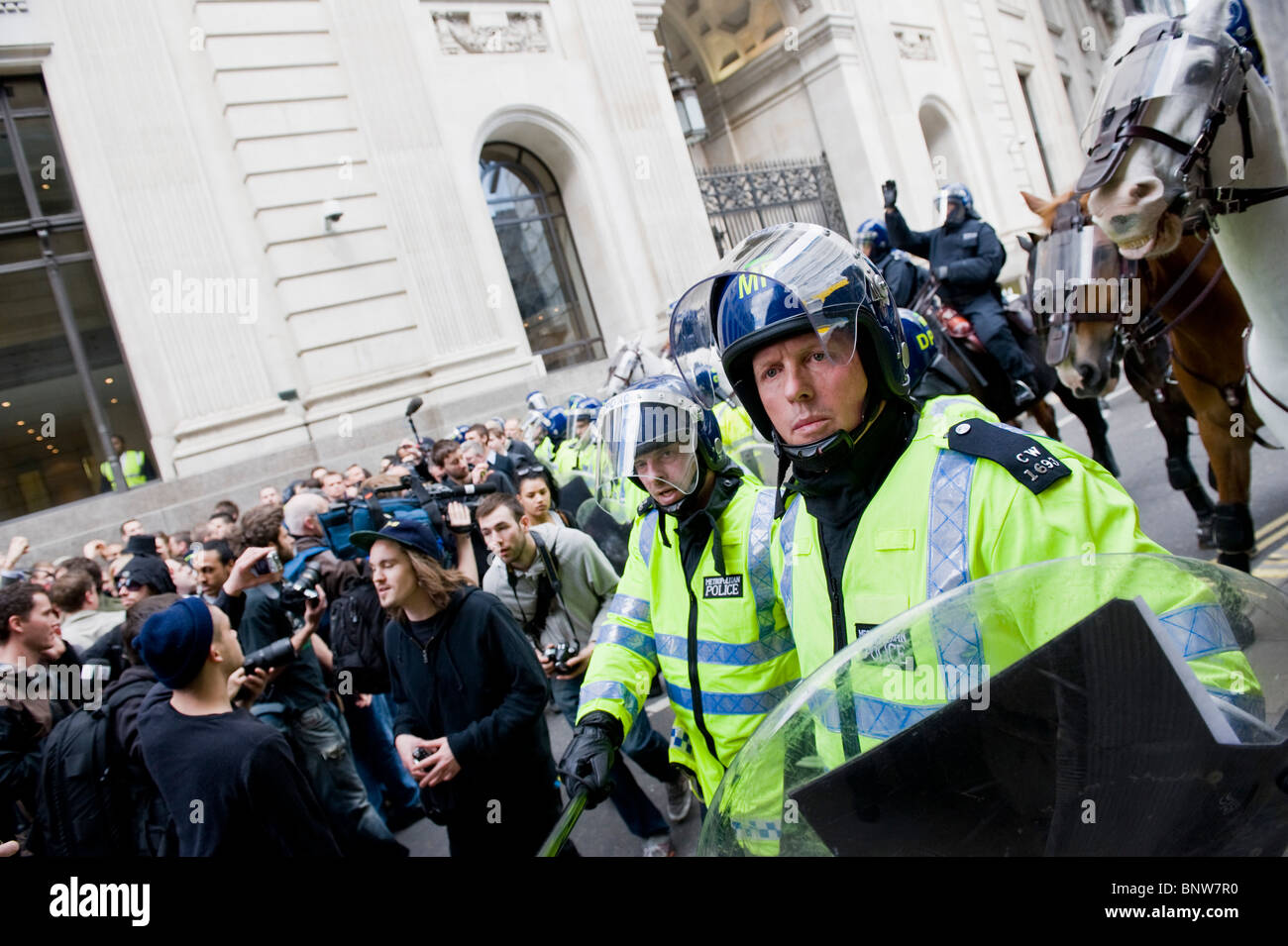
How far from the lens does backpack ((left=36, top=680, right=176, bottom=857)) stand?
112 inches

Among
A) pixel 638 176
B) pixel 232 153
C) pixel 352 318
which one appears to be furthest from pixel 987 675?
pixel 638 176

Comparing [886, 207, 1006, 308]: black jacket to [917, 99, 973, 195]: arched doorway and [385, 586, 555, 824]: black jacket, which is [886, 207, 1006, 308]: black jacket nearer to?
[385, 586, 555, 824]: black jacket

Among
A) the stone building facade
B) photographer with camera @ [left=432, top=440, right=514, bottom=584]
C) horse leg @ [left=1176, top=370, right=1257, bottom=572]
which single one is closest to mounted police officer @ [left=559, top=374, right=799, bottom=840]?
horse leg @ [left=1176, top=370, right=1257, bottom=572]

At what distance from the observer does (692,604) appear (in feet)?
7.67

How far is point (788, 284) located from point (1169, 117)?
1827mm

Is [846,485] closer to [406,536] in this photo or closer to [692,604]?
[692,604]

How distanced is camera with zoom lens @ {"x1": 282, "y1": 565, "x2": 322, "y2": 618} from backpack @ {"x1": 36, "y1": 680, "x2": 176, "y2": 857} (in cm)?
97

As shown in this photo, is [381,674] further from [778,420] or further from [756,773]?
[756,773]

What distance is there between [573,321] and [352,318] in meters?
4.31

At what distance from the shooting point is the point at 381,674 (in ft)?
12.9

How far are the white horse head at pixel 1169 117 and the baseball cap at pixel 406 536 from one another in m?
2.65

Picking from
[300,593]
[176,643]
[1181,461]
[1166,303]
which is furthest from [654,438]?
[1181,461]

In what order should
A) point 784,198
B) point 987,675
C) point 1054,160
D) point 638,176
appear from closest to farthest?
point 987,675 < point 638,176 < point 784,198 < point 1054,160

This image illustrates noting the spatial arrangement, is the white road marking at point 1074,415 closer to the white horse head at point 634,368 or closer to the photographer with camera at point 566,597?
the white horse head at point 634,368
